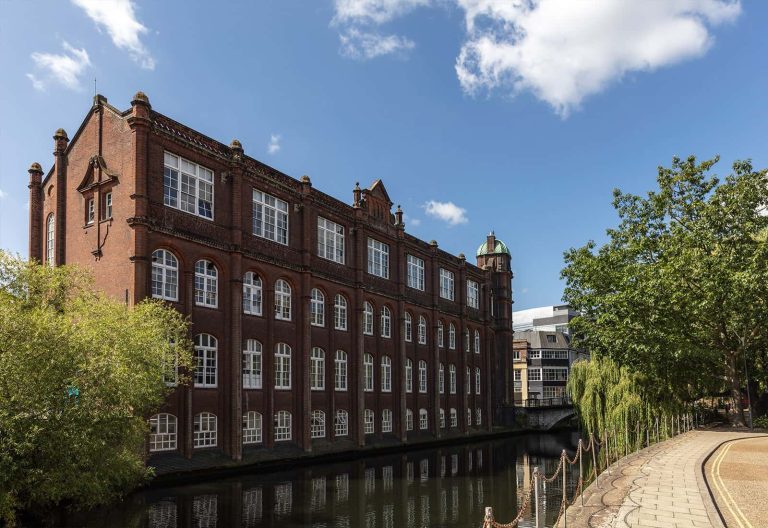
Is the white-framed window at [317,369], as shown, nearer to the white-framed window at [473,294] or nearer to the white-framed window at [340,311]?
the white-framed window at [340,311]

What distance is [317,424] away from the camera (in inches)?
1377

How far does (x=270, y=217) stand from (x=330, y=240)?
5.51m

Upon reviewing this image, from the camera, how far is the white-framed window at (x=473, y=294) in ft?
188

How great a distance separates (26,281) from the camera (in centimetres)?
1922

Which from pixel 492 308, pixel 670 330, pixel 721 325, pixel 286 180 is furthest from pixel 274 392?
pixel 492 308

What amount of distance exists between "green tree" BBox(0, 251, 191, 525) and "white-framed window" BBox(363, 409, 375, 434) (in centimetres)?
2298

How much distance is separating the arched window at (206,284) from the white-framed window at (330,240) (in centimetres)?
821

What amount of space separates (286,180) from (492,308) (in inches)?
1290

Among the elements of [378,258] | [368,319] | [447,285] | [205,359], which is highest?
[378,258]

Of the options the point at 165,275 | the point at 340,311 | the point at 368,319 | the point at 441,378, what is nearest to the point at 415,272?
the point at 368,319

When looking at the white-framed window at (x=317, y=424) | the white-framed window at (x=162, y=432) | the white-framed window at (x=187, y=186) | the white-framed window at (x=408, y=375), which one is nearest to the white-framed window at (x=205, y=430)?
the white-framed window at (x=162, y=432)

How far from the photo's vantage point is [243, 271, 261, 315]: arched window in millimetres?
31031

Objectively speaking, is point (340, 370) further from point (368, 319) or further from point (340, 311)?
point (368, 319)

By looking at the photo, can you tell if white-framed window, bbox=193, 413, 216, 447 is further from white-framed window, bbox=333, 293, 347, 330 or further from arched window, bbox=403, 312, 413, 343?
arched window, bbox=403, 312, 413, 343
